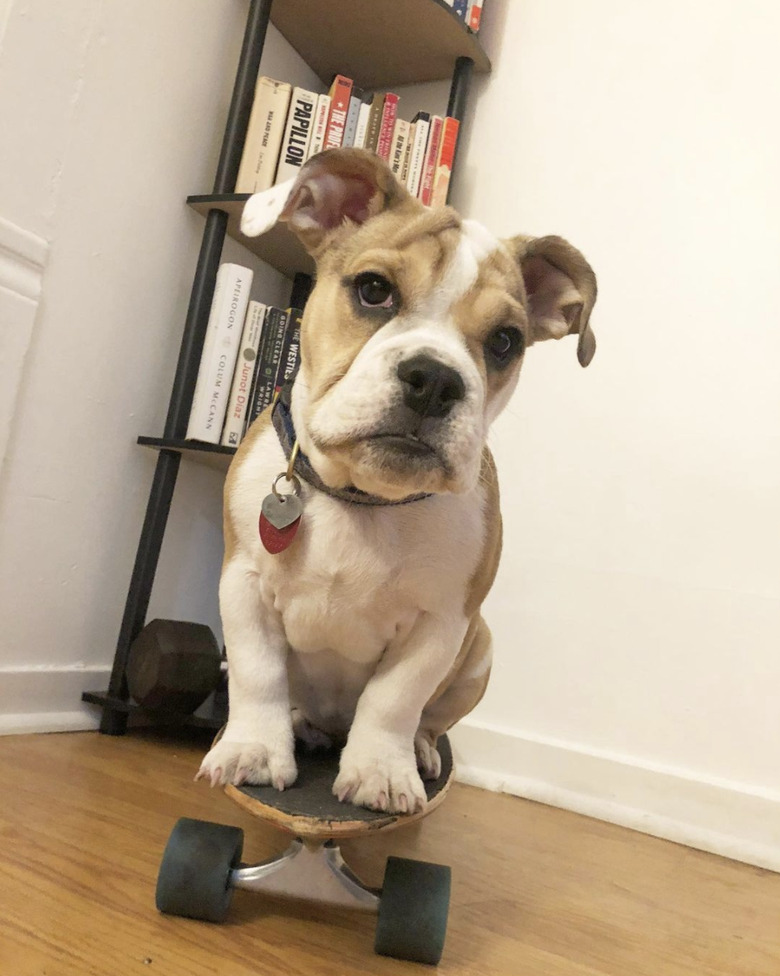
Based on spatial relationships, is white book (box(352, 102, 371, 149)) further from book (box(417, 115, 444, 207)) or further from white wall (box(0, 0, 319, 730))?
white wall (box(0, 0, 319, 730))

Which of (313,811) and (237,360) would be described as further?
(237,360)

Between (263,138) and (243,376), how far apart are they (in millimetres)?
632

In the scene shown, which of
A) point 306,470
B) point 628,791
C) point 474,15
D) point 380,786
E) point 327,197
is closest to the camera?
point 380,786

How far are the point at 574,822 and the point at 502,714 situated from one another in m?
0.36

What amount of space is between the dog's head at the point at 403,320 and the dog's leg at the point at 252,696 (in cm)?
24

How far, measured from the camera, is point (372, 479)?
3.41 ft

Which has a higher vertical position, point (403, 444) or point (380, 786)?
point (403, 444)

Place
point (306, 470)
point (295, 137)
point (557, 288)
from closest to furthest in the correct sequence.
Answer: point (306, 470) → point (557, 288) → point (295, 137)

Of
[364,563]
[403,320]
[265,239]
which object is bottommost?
[364,563]

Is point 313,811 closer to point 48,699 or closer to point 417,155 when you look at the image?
point 48,699

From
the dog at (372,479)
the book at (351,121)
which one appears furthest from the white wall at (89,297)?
the dog at (372,479)

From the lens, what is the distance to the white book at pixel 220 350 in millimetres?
2072

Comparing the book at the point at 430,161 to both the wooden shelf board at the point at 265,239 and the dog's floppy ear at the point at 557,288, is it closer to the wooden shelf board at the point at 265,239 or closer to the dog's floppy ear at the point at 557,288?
the wooden shelf board at the point at 265,239

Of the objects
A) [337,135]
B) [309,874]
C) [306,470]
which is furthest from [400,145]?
[309,874]
